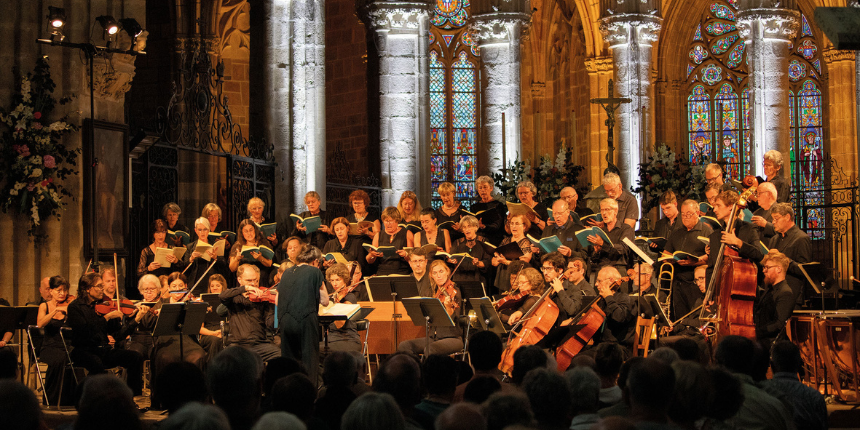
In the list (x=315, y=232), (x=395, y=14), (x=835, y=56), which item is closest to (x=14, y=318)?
(x=315, y=232)

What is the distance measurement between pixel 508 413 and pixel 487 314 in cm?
479

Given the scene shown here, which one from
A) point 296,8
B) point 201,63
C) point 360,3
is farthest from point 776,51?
point 201,63

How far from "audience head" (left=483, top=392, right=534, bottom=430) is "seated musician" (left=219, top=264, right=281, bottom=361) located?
5728mm

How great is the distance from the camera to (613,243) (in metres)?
10.5

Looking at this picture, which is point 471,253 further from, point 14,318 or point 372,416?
point 372,416

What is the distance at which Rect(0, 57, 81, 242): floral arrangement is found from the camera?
35.6 feet

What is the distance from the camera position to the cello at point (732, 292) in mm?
8734

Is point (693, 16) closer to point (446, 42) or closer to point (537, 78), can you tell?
point (537, 78)

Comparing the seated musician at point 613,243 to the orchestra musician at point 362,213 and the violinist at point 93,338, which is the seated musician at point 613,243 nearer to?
the orchestra musician at point 362,213

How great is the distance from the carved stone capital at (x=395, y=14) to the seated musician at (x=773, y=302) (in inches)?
292

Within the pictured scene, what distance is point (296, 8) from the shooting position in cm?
1327

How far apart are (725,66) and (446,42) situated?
6.93 meters

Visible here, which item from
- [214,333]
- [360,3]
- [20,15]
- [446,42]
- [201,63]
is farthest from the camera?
[446,42]

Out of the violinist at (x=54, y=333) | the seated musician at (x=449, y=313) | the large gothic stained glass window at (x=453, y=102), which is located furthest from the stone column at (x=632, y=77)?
the violinist at (x=54, y=333)
